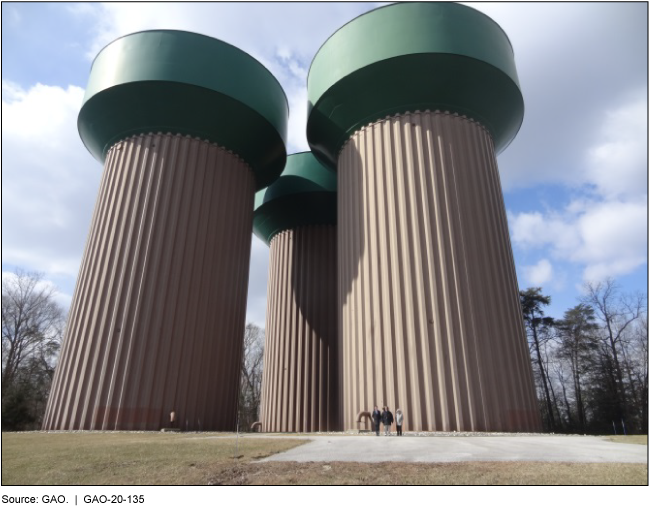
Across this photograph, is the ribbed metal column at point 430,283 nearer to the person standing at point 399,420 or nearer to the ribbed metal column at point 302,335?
the person standing at point 399,420

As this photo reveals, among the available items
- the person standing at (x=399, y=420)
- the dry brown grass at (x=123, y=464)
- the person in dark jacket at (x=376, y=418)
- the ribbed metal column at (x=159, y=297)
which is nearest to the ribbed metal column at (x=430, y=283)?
the person standing at (x=399, y=420)

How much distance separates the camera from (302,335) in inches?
934

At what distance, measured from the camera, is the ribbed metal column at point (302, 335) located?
2252 cm

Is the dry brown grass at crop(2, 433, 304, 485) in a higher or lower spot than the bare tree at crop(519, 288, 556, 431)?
lower

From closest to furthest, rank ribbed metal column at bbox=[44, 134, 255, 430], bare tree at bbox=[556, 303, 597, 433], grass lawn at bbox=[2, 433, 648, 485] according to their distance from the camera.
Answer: grass lawn at bbox=[2, 433, 648, 485]
ribbed metal column at bbox=[44, 134, 255, 430]
bare tree at bbox=[556, 303, 597, 433]

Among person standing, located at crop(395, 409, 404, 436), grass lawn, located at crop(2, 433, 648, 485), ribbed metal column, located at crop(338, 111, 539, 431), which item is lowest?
grass lawn, located at crop(2, 433, 648, 485)

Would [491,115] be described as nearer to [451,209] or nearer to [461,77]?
[461,77]

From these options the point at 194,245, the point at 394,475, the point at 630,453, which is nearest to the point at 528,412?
the point at 630,453

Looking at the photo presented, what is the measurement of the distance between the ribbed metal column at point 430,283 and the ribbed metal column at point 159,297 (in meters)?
4.82

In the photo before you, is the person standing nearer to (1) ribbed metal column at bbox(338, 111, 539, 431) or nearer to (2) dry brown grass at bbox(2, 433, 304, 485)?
(1) ribbed metal column at bbox(338, 111, 539, 431)

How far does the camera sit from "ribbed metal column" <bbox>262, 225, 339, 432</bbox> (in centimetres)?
2252

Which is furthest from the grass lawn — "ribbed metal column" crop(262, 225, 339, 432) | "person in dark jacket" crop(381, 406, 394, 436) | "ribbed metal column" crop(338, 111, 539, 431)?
"ribbed metal column" crop(262, 225, 339, 432)

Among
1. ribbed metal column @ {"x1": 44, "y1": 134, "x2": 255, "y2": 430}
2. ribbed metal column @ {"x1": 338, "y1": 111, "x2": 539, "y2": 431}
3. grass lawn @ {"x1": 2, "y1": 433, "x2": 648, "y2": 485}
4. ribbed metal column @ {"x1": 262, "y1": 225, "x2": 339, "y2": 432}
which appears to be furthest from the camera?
ribbed metal column @ {"x1": 262, "y1": 225, "x2": 339, "y2": 432}

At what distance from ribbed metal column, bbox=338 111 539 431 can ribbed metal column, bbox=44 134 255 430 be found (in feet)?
15.8
